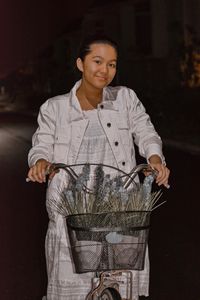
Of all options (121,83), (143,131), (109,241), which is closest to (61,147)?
(143,131)

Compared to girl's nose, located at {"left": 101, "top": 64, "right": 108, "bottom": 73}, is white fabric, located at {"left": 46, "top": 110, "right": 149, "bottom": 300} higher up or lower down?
lower down

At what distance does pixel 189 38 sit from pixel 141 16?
13.4 metres

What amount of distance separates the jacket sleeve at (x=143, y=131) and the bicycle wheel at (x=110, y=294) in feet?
2.41

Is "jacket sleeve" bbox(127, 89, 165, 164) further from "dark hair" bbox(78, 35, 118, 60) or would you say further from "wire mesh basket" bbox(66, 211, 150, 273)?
"wire mesh basket" bbox(66, 211, 150, 273)

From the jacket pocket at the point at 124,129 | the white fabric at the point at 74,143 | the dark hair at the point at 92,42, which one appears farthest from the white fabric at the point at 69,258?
the dark hair at the point at 92,42

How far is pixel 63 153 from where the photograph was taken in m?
5.03

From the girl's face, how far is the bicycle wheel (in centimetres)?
112

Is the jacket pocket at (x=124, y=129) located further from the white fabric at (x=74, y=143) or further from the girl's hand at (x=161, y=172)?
the girl's hand at (x=161, y=172)

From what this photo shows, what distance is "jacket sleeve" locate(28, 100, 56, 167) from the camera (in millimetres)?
4965

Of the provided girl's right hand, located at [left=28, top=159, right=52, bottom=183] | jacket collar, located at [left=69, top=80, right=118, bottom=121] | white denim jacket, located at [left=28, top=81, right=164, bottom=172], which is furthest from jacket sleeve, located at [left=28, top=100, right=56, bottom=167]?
girl's right hand, located at [left=28, top=159, right=52, bottom=183]

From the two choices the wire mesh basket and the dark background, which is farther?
the dark background

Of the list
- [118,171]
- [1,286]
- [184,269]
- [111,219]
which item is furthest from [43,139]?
[184,269]

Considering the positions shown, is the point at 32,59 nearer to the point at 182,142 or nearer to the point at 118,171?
the point at 182,142

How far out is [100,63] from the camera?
488cm
